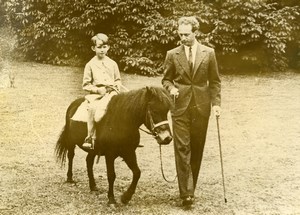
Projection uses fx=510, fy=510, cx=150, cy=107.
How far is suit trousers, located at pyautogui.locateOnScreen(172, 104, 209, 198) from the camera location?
5289 millimetres

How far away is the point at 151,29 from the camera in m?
13.2

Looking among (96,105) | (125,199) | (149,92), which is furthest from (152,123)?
(125,199)

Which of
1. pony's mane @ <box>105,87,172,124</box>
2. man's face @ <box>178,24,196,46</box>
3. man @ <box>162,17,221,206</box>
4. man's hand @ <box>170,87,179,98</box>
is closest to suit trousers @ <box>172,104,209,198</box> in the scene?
Answer: man @ <box>162,17,221,206</box>

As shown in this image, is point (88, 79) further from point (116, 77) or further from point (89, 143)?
point (89, 143)

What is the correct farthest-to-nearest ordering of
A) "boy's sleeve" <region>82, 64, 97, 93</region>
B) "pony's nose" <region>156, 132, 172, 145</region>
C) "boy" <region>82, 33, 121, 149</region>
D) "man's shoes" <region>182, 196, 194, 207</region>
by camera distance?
"boy's sleeve" <region>82, 64, 97, 93</region> < "boy" <region>82, 33, 121, 149</region> < "man's shoes" <region>182, 196, 194, 207</region> < "pony's nose" <region>156, 132, 172, 145</region>

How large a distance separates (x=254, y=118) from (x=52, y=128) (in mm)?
3933

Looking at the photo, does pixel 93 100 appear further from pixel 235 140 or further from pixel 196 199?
pixel 235 140

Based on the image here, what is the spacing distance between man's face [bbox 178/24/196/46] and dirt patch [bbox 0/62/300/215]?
5.63ft

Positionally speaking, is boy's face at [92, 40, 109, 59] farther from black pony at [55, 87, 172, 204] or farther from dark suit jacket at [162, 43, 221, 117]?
dark suit jacket at [162, 43, 221, 117]

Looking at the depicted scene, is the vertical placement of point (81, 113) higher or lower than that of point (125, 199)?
higher

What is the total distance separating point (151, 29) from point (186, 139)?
8264mm

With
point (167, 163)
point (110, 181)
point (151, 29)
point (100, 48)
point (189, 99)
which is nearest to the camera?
point (189, 99)

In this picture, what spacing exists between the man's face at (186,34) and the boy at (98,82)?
868mm

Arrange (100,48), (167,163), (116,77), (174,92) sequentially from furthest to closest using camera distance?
(167,163)
(116,77)
(100,48)
(174,92)
